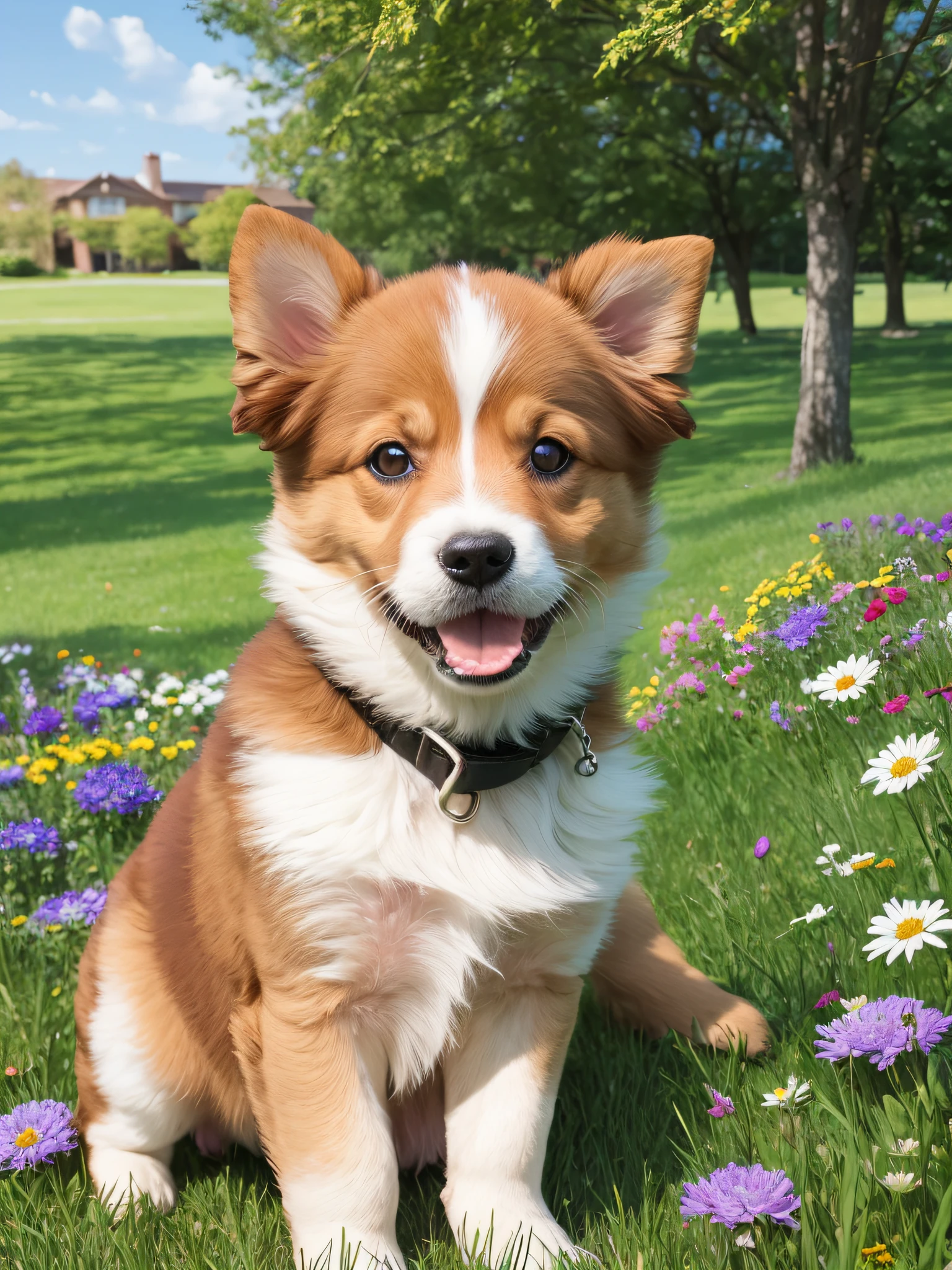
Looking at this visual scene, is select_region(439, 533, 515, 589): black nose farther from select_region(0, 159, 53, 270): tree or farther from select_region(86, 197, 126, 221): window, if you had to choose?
select_region(86, 197, 126, 221): window

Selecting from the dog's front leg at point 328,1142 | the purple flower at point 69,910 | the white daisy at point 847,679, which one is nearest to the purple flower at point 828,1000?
the white daisy at point 847,679

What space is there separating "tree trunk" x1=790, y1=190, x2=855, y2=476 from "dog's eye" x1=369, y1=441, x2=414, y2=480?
11.4 metres

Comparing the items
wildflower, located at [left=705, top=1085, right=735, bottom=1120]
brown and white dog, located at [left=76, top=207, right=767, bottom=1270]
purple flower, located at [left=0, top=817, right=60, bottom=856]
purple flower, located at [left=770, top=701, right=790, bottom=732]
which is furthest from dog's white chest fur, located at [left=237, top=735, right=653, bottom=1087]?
purple flower, located at [left=0, top=817, right=60, bottom=856]

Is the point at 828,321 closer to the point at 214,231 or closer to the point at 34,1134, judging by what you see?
the point at 34,1134

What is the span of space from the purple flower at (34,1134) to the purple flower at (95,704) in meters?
2.70

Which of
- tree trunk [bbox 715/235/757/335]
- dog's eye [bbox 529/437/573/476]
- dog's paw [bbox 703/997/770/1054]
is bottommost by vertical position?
dog's paw [bbox 703/997/770/1054]

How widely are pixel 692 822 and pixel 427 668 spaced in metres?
2.09

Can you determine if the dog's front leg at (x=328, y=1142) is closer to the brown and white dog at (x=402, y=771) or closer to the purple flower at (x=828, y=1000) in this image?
the brown and white dog at (x=402, y=771)

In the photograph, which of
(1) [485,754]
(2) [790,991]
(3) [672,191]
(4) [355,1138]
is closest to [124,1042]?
(4) [355,1138]

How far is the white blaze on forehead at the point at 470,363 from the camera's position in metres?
2.49

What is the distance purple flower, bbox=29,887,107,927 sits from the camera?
12.7 feet

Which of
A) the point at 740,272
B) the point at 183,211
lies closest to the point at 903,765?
the point at 740,272

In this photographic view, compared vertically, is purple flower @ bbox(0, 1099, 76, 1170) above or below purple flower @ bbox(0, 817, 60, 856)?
below

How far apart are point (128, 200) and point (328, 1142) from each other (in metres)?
83.1
